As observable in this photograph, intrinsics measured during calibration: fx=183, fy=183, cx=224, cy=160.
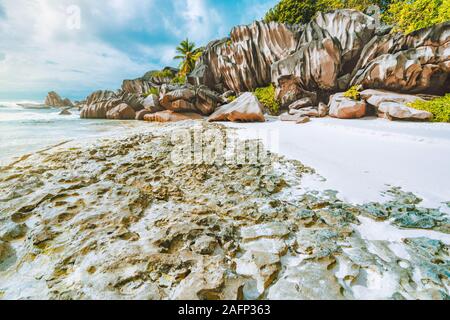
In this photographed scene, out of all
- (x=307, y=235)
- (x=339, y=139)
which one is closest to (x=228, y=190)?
(x=307, y=235)

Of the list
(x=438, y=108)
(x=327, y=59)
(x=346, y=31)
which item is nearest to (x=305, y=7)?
(x=346, y=31)

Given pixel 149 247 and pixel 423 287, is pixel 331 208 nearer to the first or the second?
pixel 423 287

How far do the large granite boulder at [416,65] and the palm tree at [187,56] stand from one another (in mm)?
19914

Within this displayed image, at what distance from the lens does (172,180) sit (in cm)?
285

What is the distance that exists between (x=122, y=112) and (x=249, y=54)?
11355 millimetres

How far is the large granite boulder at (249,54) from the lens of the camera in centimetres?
1388

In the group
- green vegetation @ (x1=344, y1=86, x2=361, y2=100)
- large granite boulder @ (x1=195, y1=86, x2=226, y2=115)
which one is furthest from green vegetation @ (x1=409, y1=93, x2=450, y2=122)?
large granite boulder @ (x1=195, y1=86, x2=226, y2=115)

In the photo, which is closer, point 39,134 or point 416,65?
point 39,134

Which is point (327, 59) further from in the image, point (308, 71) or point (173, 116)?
point (173, 116)

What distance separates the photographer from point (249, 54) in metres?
14.7

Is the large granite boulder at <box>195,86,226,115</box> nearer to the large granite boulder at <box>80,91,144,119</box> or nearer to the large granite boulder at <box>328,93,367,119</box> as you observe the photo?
the large granite boulder at <box>80,91,144,119</box>

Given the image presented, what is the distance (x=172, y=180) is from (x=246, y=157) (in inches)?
64.3

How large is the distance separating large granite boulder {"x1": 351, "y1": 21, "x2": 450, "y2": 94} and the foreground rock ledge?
32.5 ft

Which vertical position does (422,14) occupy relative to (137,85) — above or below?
below
